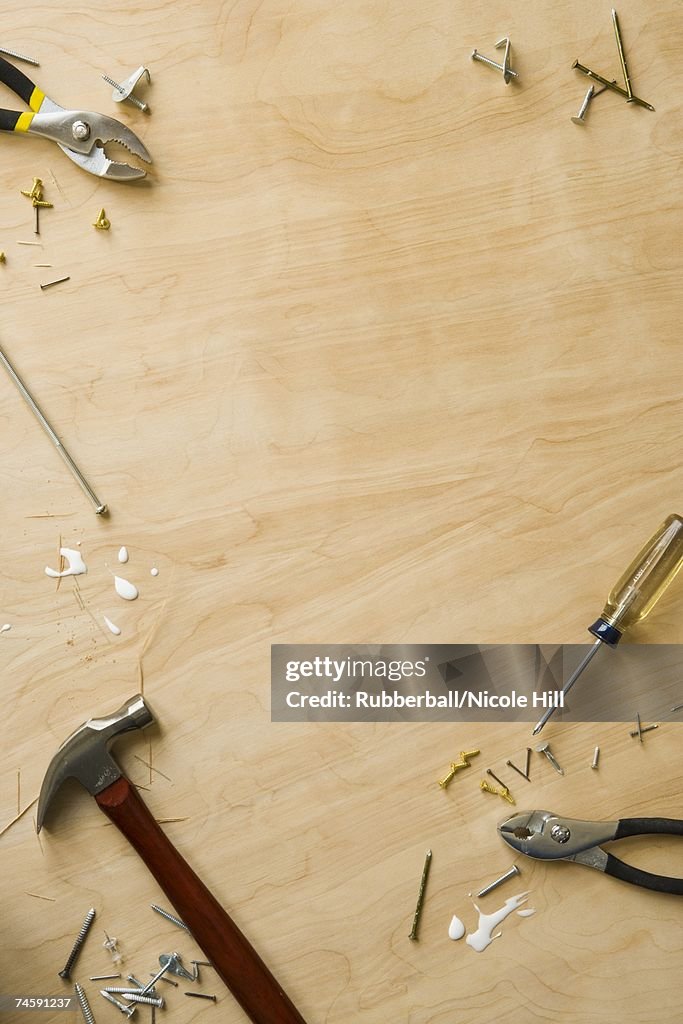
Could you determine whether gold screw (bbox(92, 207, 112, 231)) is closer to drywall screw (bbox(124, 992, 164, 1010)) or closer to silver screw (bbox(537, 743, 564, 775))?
silver screw (bbox(537, 743, 564, 775))

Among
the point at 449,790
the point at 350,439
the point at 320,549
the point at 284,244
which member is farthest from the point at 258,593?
the point at 284,244

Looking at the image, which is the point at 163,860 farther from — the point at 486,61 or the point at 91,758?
the point at 486,61

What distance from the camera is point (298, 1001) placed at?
1.09 metres

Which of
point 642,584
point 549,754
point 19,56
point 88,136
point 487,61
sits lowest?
point 549,754

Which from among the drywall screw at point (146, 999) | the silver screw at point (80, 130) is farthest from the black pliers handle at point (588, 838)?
the silver screw at point (80, 130)

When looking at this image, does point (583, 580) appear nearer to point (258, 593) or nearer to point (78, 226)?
point (258, 593)

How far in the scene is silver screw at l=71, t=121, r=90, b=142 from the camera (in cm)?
109

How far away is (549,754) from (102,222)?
2.99 ft

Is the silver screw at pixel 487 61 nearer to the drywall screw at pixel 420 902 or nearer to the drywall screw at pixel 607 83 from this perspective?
the drywall screw at pixel 607 83

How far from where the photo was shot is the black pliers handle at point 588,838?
1.06 meters

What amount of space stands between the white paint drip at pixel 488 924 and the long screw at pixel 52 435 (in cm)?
72

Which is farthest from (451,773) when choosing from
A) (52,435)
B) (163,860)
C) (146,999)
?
(52,435)

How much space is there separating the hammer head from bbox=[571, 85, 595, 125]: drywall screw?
95cm

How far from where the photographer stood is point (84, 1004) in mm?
1089
